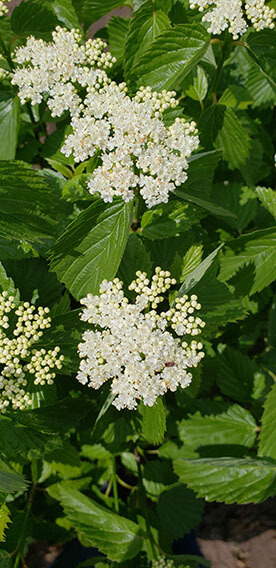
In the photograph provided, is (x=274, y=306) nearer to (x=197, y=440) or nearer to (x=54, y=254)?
(x=197, y=440)

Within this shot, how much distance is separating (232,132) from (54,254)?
702 mm

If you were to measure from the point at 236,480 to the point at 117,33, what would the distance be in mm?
1476

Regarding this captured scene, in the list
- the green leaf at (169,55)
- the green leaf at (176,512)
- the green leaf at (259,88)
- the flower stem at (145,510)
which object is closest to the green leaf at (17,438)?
the flower stem at (145,510)

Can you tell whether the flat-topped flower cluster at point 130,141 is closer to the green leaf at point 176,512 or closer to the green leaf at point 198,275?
the green leaf at point 198,275

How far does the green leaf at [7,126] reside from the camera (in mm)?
1404

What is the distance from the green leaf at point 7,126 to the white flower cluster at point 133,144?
1.29ft

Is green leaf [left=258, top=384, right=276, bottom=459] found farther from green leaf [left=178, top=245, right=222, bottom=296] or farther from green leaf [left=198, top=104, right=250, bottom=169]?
green leaf [left=198, top=104, right=250, bottom=169]

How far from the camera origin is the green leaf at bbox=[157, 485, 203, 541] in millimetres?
1759

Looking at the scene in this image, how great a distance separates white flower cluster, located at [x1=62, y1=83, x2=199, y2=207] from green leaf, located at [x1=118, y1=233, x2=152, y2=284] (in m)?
0.16

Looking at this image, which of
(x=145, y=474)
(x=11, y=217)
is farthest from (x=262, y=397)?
(x=11, y=217)

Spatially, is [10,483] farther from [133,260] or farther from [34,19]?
[34,19]

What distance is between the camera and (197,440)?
1.67 m

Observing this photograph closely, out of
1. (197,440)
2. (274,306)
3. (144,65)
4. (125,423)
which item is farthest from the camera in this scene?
(274,306)

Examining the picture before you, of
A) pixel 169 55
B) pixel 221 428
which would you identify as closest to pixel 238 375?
pixel 221 428
